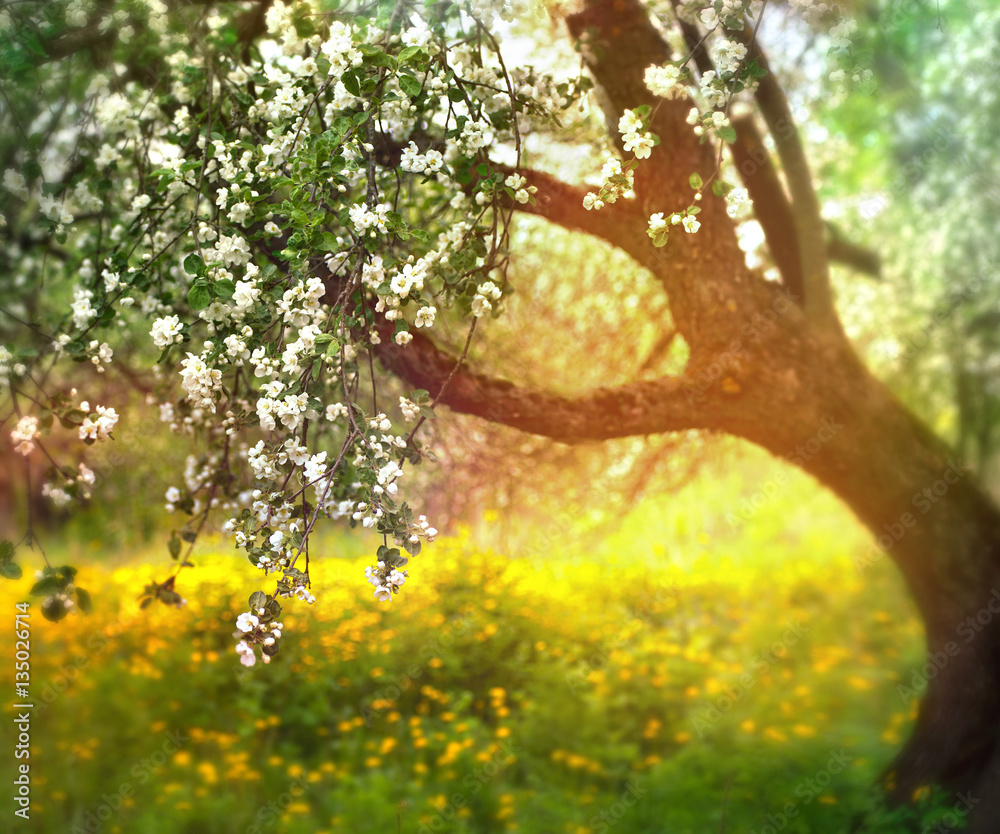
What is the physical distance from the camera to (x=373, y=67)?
7.52 ft

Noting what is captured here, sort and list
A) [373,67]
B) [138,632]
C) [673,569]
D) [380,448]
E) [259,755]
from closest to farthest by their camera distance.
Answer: [380,448] < [373,67] < [259,755] < [138,632] < [673,569]

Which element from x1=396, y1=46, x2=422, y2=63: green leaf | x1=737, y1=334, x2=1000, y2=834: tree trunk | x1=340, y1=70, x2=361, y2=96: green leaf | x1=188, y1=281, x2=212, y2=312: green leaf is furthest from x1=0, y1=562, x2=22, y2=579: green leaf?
x1=737, y1=334, x2=1000, y2=834: tree trunk

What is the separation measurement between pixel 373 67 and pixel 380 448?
1.10m

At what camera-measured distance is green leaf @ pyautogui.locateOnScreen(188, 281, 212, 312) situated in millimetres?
2102

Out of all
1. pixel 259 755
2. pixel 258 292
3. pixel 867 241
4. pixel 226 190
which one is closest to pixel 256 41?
pixel 226 190

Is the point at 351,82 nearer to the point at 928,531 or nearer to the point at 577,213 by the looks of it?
the point at 577,213

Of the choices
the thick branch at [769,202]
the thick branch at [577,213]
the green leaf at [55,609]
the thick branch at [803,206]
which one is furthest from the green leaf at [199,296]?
the thick branch at [769,202]

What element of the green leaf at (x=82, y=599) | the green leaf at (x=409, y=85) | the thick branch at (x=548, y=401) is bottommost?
the green leaf at (x=82, y=599)

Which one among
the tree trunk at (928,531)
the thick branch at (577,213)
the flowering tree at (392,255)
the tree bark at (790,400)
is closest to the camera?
the flowering tree at (392,255)

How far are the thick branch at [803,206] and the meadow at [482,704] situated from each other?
7.15 feet

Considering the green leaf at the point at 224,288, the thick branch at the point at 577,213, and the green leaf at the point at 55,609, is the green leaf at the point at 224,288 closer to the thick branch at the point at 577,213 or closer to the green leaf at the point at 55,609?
the green leaf at the point at 55,609

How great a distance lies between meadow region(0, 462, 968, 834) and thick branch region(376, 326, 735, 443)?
4.98 ft

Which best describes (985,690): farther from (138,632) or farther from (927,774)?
(138,632)

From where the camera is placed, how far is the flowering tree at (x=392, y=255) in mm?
2189
